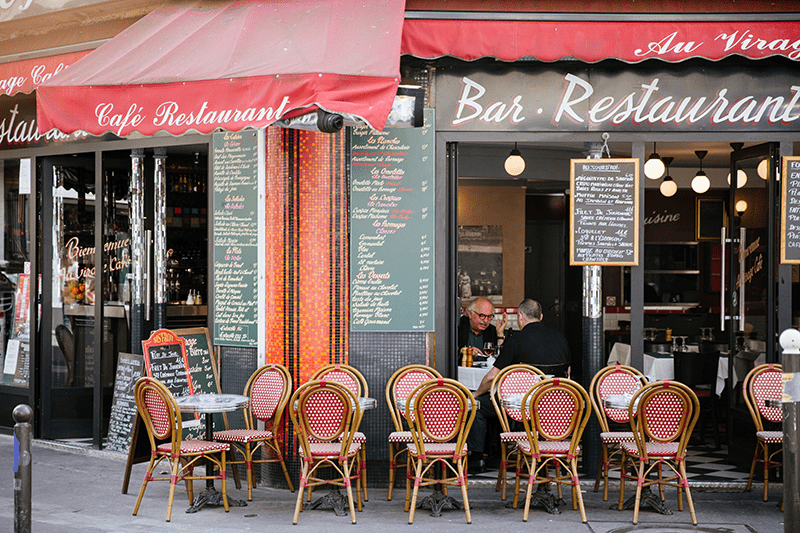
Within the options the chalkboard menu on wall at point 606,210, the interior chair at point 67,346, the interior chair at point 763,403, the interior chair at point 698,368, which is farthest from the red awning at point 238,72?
the interior chair at point 698,368

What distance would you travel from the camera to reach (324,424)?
18.4 ft

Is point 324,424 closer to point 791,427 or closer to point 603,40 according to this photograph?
point 791,427

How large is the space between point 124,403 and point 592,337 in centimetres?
410

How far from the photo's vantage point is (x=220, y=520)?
5.58 meters

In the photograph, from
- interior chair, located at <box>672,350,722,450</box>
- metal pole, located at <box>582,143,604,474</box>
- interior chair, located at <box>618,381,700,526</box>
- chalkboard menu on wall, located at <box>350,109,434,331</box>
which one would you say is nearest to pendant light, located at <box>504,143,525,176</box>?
interior chair, located at <box>672,350,722,450</box>

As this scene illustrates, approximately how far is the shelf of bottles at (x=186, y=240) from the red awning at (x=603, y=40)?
15.5ft

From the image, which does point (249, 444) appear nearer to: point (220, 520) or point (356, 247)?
point (220, 520)

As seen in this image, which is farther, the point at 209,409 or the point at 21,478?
the point at 209,409

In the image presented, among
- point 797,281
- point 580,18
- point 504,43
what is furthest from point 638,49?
point 797,281

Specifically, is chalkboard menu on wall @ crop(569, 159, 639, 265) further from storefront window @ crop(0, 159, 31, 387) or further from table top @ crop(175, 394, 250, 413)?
storefront window @ crop(0, 159, 31, 387)

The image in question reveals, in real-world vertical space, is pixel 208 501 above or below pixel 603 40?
below

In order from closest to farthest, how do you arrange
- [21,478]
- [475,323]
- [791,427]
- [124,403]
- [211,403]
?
[21,478] < [791,427] < [211,403] < [124,403] < [475,323]

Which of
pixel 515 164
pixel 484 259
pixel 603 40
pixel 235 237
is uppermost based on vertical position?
pixel 603 40

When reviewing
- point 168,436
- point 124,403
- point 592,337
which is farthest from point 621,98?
point 124,403
